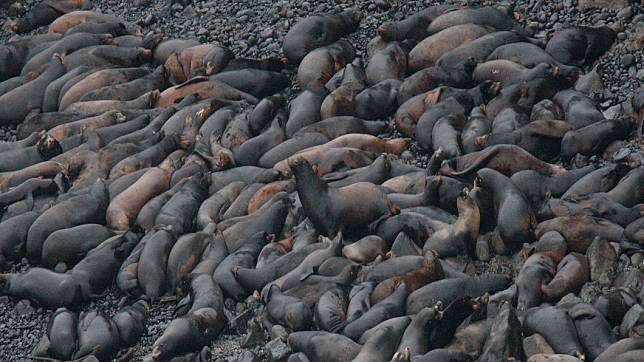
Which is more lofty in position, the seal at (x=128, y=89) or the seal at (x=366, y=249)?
the seal at (x=128, y=89)

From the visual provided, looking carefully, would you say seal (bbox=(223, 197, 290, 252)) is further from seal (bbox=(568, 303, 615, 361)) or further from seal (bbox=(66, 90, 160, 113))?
seal (bbox=(66, 90, 160, 113))

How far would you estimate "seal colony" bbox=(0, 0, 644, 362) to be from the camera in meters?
7.93

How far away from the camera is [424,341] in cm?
746

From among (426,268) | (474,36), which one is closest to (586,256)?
(426,268)

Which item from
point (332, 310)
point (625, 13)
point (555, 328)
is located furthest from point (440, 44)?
point (555, 328)

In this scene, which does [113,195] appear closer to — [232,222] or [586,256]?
[232,222]

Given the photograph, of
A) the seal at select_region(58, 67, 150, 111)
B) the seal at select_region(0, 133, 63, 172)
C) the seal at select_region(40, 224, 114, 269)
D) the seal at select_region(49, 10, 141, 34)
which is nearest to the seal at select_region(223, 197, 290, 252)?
the seal at select_region(40, 224, 114, 269)

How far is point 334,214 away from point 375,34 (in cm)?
418

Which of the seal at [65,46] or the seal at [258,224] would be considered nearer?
the seal at [258,224]

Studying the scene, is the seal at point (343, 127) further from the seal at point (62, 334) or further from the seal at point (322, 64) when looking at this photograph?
the seal at point (62, 334)

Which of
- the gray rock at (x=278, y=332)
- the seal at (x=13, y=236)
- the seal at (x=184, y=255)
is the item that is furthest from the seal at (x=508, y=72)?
the seal at (x=13, y=236)

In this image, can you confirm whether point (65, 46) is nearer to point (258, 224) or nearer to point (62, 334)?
point (258, 224)

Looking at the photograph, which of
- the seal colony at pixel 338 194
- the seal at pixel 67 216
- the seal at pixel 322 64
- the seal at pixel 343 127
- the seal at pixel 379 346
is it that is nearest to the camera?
the seal at pixel 379 346

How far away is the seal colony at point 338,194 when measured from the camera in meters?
7.93
